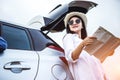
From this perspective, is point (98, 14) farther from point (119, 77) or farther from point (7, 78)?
point (7, 78)

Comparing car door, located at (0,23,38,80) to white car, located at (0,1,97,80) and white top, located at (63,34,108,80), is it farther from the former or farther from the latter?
white top, located at (63,34,108,80)

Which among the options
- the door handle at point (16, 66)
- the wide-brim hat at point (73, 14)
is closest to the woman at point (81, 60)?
the wide-brim hat at point (73, 14)

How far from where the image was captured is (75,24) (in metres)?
3.16

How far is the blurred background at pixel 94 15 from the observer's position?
14.8 ft

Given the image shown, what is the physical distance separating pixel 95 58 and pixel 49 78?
2.08 ft

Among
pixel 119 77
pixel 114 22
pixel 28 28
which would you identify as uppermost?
pixel 28 28

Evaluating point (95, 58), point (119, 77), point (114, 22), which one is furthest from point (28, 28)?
point (114, 22)

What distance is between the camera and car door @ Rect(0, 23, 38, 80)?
7.39 ft

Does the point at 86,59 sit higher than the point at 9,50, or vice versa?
the point at 9,50

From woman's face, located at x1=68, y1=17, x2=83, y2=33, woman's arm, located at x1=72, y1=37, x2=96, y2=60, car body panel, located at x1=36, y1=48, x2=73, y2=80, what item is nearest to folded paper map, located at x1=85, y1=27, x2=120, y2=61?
woman's arm, located at x1=72, y1=37, x2=96, y2=60

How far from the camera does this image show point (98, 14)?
20.4ft

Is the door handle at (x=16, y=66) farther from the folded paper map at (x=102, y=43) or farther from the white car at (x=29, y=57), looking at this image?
the folded paper map at (x=102, y=43)

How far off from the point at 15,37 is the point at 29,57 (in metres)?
0.22

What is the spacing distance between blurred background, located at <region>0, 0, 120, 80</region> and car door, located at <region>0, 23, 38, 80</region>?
1.37m
